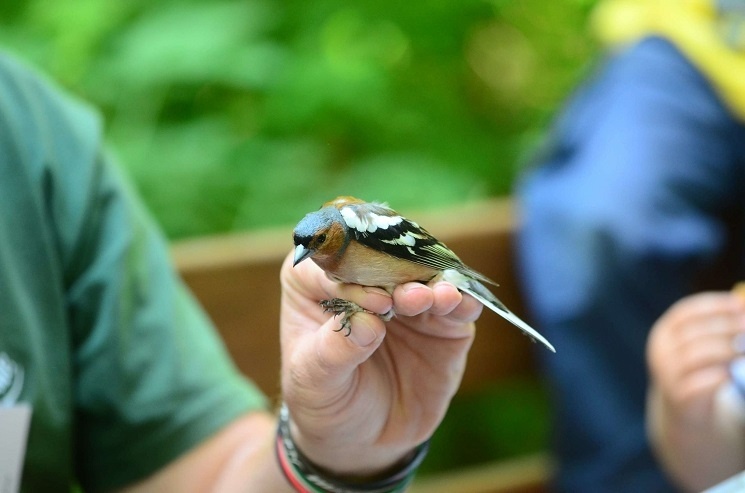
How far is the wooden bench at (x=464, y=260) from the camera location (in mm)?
1702

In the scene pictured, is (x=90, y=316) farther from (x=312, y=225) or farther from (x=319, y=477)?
(x=312, y=225)

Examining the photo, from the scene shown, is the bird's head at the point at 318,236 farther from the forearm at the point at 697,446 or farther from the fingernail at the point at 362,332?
the forearm at the point at 697,446

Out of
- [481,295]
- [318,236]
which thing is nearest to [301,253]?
[318,236]

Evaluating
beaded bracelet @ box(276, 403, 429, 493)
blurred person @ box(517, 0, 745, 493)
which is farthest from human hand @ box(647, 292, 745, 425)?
beaded bracelet @ box(276, 403, 429, 493)

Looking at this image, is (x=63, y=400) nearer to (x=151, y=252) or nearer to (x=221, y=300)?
(x=151, y=252)

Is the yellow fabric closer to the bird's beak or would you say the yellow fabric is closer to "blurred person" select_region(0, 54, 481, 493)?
"blurred person" select_region(0, 54, 481, 493)

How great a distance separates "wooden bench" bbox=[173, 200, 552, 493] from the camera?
5.58 feet

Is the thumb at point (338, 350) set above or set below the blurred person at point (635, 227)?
above

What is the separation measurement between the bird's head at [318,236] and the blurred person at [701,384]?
694mm

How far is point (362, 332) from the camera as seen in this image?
27.8 inches

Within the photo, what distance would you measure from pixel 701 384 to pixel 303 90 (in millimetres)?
1547

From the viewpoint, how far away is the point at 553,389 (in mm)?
1862

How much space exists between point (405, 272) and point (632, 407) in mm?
1151

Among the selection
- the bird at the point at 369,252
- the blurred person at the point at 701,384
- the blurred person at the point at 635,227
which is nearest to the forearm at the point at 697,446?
the blurred person at the point at 701,384
